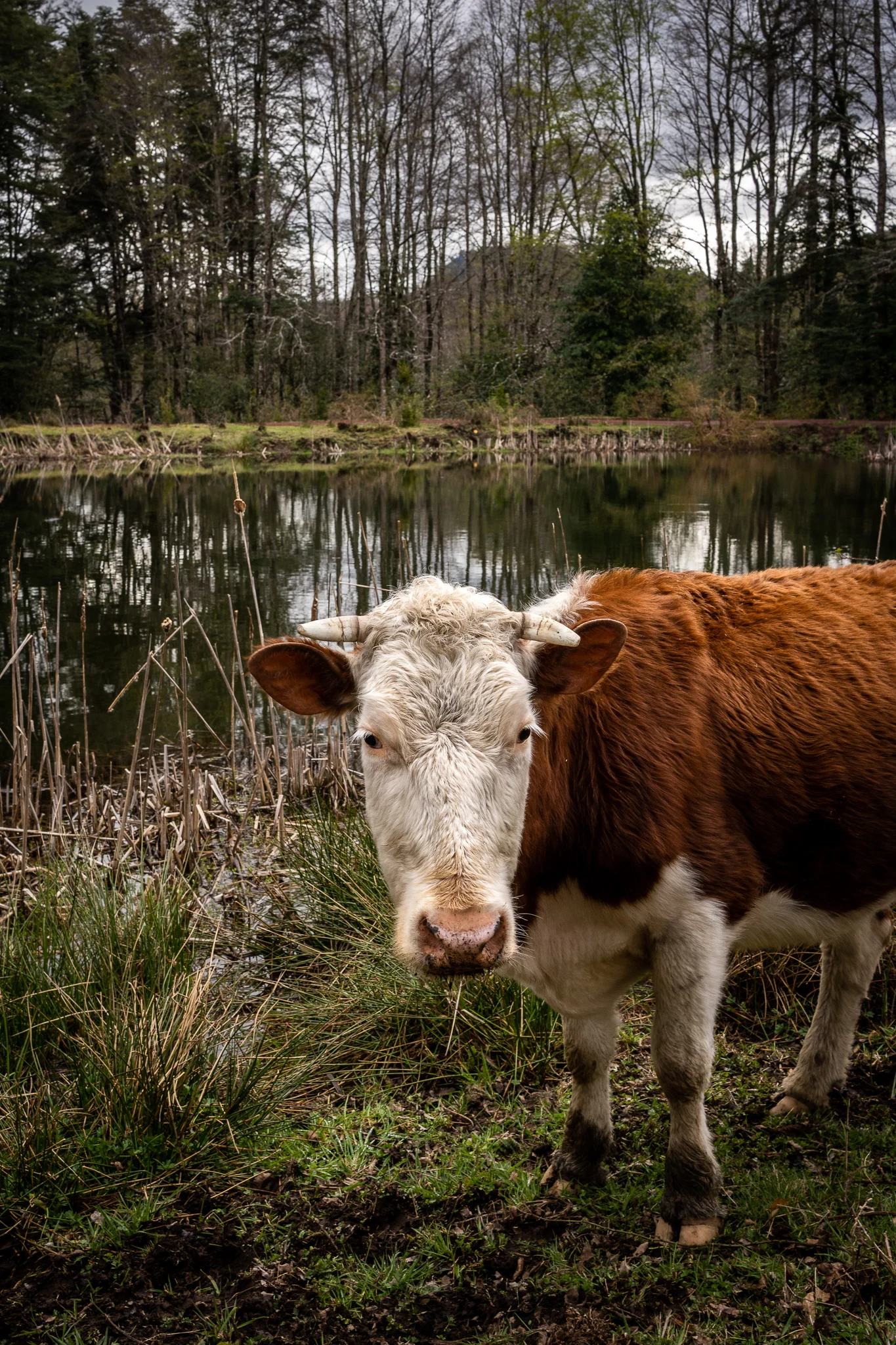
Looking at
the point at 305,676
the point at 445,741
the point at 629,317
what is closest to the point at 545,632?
the point at 445,741

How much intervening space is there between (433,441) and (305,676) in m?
33.7

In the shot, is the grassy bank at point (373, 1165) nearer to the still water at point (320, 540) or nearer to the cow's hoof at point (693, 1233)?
the cow's hoof at point (693, 1233)

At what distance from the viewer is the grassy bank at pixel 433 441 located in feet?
101

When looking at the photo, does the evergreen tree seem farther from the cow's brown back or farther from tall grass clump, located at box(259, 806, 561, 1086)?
the cow's brown back

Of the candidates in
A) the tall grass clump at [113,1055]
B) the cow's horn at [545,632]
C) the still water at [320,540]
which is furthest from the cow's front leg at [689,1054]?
the still water at [320,540]

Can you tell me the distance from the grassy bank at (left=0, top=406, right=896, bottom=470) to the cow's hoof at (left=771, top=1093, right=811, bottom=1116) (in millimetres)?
29514

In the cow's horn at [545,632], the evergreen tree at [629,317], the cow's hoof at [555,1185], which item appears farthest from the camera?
the evergreen tree at [629,317]

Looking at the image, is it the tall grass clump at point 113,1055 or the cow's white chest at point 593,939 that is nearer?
the cow's white chest at point 593,939

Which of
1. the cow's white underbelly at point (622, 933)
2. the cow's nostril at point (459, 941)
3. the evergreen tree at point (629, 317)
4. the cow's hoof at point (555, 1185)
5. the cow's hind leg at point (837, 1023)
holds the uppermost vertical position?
the evergreen tree at point (629, 317)

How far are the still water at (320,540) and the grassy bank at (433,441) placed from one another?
3634 millimetres

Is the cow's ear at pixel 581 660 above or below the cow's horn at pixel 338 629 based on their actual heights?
below

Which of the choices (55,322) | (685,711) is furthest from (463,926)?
(55,322)

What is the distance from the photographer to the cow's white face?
2182 mm

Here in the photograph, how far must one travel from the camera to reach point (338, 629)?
259cm
